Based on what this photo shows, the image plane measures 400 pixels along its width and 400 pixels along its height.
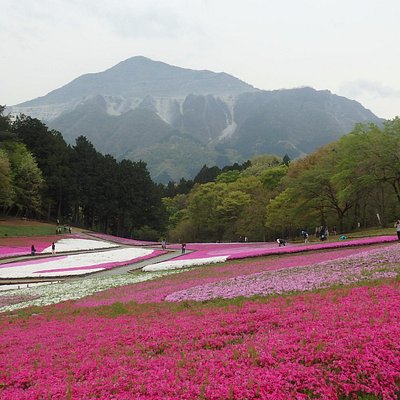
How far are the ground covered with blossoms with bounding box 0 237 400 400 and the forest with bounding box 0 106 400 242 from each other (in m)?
44.7

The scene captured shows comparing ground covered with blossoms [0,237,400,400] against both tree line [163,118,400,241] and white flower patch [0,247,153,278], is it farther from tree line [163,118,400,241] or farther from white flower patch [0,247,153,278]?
tree line [163,118,400,241]

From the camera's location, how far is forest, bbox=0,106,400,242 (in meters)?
60.7

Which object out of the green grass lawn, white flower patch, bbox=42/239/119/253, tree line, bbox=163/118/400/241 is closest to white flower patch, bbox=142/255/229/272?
tree line, bbox=163/118/400/241

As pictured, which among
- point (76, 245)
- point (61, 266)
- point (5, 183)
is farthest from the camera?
point (5, 183)

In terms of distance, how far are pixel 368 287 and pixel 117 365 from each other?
32.8ft

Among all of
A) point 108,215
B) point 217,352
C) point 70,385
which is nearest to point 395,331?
point 217,352

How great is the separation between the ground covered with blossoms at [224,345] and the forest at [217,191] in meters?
44.7

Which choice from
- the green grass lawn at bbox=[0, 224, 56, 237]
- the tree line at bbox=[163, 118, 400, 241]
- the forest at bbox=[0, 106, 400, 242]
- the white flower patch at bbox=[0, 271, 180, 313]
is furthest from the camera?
the green grass lawn at bbox=[0, 224, 56, 237]

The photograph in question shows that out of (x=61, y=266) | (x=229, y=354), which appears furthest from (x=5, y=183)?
(x=229, y=354)

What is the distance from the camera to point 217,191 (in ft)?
350

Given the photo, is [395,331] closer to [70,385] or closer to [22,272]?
[70,385]

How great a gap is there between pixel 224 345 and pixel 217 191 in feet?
316

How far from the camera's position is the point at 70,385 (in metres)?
8.31

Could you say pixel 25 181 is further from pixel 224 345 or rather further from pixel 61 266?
pixel 224 345
